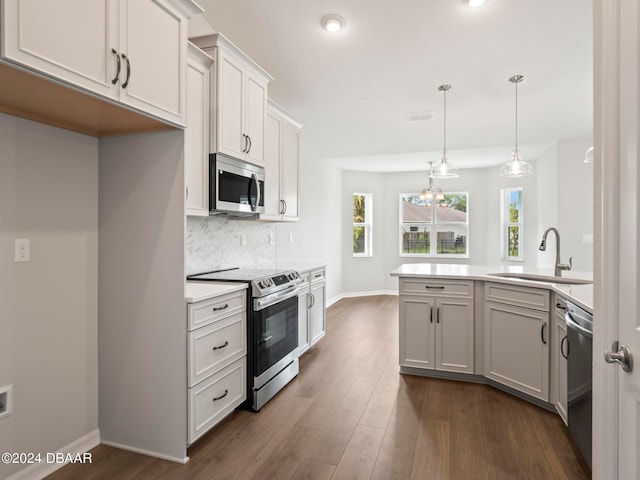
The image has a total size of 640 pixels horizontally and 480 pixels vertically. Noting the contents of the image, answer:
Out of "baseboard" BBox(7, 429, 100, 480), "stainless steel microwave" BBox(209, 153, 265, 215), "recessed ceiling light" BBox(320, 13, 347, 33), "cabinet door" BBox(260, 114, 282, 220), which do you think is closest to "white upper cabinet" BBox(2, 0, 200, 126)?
"stainless steel microwave" BBox(209, 153, 265, 215)

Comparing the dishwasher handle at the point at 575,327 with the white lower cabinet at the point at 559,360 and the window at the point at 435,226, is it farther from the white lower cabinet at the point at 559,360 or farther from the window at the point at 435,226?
the window at the point at 435,226

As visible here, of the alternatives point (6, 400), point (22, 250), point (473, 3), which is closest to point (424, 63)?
point (473, 3)

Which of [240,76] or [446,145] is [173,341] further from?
[446,145]

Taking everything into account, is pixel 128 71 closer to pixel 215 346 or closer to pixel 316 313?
pixel 215 346

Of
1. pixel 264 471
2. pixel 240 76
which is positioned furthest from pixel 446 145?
pixel 264 471

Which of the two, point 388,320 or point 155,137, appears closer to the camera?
point 155,137

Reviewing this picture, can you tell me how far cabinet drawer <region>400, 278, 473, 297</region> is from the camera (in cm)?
315

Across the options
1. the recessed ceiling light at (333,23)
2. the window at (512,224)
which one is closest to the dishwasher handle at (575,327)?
the recessed ceiling light at (333,23)

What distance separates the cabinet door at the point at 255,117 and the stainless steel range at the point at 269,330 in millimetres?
1011

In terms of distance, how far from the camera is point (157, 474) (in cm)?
194

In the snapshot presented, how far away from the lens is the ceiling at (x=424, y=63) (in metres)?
2.62

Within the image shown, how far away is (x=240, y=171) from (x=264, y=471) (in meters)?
2.04

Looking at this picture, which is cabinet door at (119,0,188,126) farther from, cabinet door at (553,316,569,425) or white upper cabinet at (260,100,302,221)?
cabinet door at (553,316,569,425)

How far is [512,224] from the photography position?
23.0 feet
